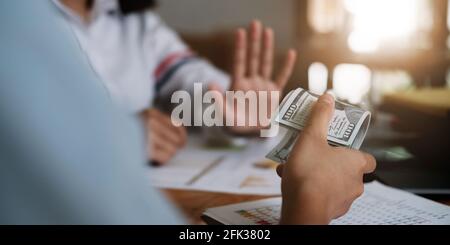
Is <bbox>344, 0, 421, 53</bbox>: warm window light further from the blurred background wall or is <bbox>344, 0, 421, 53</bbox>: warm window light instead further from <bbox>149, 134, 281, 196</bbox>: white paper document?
<bbox>149, 134, 281, 196</bbox>: white paper document

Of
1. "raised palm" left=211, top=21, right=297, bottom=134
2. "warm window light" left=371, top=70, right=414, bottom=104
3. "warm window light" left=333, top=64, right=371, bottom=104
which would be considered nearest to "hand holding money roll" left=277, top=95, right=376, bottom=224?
"raised palm" left=211, top=21, right=297, bottom=134

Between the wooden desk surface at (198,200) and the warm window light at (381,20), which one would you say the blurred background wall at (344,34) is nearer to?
the warm window light at (381,20)

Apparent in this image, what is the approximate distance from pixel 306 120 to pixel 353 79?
1426 millimetres

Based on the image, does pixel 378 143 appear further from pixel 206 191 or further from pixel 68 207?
pixel 68 207

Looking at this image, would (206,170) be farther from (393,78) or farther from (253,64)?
(393,78)

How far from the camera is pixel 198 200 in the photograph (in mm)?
728

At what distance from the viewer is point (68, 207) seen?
9.6 inches

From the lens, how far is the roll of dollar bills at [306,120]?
0.51m

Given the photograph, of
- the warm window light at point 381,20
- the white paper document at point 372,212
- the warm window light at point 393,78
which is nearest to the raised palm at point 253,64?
the white paper document at point 372,212

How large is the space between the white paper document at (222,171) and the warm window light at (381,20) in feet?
4.15

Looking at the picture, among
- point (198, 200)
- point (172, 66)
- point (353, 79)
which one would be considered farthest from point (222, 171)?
point (353, 79)

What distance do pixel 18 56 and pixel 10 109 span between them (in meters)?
0.02
